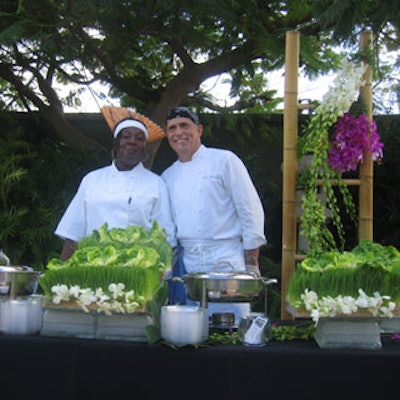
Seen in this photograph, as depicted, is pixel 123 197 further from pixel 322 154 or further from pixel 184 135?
pixel 322 154

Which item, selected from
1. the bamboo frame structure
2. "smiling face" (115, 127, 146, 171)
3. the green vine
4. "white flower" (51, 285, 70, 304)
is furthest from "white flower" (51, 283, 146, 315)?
the bamboo frame structure

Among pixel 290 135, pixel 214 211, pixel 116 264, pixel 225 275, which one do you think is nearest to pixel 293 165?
pixel 290 135

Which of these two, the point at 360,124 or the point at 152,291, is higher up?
the point at 360,124

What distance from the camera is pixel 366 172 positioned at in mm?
3215

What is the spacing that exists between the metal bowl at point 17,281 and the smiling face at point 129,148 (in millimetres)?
759

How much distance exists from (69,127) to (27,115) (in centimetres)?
68

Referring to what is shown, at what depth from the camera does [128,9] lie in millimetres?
3613

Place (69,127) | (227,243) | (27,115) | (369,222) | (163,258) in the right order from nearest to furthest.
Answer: (163,258) < (227,243) < (369,222) < (69,127) < (27,115)

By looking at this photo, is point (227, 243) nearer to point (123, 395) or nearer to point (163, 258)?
point (163, 258)

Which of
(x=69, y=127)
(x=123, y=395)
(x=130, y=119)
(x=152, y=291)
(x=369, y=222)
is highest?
(x=69, y=127)

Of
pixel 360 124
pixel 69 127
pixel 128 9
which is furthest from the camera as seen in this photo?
pixel 69 127

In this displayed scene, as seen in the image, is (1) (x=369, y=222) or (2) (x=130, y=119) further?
(1) (x=369, y=222)

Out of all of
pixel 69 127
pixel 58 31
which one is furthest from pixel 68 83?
pixel 58 31

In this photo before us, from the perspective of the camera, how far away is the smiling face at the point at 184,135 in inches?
105
